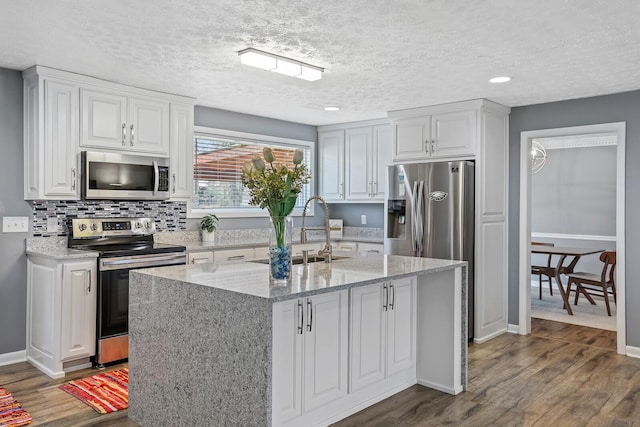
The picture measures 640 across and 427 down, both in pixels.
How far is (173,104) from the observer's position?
4586 mm

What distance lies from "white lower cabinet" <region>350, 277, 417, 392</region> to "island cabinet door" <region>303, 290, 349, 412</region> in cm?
10

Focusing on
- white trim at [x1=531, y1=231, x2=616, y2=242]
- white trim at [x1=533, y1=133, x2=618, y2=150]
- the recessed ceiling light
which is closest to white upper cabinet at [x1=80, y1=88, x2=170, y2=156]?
the recessed ceiling light

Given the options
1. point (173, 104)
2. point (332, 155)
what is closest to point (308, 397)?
point (173, 104)

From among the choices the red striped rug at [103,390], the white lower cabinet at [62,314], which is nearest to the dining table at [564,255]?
the red striped rug at [103,390]

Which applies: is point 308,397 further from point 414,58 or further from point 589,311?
point 589,311

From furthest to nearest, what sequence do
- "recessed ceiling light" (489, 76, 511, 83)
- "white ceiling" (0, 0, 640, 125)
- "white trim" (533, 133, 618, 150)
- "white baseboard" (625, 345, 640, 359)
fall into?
"white trim" (533, 133, 618, 150), "white baseboard" (625, 345, 640, 359), "recessed ceiling light" (489, 76, 511, 83), "white ceiling" (0, 0, 640, 125)

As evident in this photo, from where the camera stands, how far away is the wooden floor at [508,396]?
9.62 ft

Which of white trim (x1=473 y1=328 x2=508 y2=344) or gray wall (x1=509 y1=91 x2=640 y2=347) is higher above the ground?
gray wall (x1=509 y1=91 x2=640 y2=347)

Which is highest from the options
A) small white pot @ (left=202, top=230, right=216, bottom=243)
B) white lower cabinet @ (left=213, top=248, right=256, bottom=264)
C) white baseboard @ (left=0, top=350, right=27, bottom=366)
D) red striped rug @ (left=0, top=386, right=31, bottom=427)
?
small white pot @ (left=202, top=230, right=216, bottom=243)

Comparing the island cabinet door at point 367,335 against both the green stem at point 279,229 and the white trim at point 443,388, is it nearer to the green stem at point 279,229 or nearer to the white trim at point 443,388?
the white trim at point 443,388

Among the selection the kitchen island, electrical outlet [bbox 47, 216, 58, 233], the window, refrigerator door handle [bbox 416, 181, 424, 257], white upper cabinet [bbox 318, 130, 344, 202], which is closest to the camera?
the kitchen island

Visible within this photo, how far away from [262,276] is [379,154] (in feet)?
11.4

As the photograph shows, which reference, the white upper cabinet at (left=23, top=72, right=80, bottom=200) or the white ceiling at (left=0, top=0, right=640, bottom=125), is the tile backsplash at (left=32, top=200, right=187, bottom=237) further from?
the white ceiling at (left=0, top=0, right=640, bottom=125)

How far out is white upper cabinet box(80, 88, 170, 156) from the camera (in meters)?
4.02
